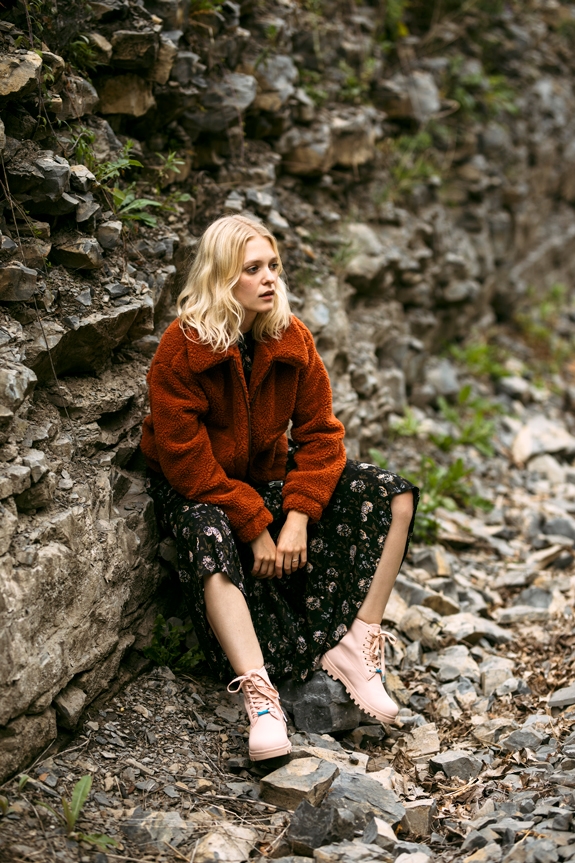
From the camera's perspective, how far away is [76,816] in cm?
246

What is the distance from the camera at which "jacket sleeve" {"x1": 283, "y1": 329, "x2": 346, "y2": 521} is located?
3244 mm

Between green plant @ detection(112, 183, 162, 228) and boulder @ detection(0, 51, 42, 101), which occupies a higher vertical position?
boulder @ detection(0, 51, 42, 101)

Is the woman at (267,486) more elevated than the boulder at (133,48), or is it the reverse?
the boulder at (133,48)

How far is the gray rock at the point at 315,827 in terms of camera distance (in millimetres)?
2529

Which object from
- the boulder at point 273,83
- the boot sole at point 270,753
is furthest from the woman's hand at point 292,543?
the boulder at point 273,83

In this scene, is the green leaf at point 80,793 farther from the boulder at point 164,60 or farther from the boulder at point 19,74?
the boulder at point 164,60

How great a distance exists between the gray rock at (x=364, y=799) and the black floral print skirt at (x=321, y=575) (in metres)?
0.55

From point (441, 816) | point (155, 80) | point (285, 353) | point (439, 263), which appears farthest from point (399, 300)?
point (441, 816)

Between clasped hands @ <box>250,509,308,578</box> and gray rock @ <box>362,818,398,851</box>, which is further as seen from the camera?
clasped hands @ <box>250,509,308,578</box>

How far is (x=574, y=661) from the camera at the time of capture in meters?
3.82

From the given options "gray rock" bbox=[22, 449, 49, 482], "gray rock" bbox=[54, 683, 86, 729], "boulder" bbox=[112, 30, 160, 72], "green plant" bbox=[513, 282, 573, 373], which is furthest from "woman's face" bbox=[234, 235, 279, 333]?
"green plant" bbox=[513, 282, 573, 373]

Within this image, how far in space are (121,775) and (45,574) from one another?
2.45 ft

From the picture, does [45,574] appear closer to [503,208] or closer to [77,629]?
[77,629]

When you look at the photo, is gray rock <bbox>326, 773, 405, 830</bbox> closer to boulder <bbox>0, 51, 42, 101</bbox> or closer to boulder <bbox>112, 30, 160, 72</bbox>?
boulder <bbox>0, 51, 42, 101</bbox>
